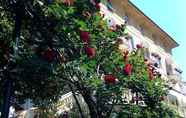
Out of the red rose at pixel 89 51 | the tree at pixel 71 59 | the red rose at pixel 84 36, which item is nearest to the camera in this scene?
the tree at pixel 71 59

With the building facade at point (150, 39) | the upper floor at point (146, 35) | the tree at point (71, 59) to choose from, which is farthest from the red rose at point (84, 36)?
the upper floor at point (146, 35)

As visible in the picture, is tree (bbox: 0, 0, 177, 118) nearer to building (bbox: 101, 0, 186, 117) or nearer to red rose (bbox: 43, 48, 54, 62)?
red rose (bbox: 43, 48, 54, 62)

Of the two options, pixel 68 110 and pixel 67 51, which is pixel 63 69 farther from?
pixel 68 110

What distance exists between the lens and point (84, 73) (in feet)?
33.0

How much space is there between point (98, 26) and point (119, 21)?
60.0 ft

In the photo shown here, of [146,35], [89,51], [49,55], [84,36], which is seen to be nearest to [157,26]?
[146,35]

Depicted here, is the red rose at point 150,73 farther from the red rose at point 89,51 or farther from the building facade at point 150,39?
the building facade at point 150,39

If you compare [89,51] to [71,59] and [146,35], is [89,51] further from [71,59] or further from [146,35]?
[146,35]

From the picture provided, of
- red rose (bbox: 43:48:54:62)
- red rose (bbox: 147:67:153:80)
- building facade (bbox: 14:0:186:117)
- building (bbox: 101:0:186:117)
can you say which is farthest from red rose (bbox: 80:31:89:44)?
building (bbox: 101:0:186:117)

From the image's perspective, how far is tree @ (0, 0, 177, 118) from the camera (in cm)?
887

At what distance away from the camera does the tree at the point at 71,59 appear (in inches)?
349

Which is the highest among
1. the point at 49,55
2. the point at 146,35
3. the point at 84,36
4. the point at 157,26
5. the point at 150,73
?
the point at 157,26

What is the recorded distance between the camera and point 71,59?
9.91 metres

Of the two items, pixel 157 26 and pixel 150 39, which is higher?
pixel 157 26
